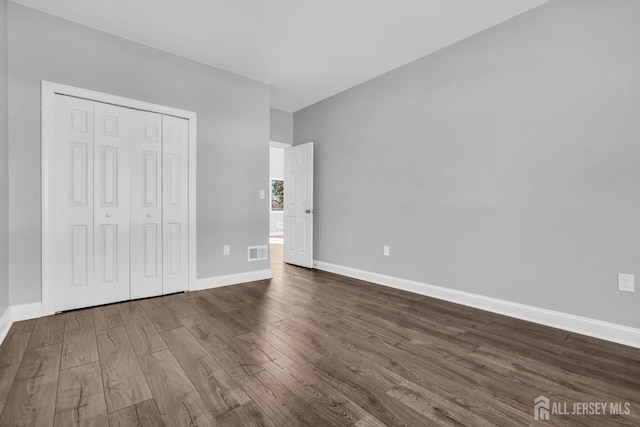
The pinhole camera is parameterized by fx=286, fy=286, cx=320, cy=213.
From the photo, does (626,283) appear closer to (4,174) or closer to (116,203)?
(116,203)

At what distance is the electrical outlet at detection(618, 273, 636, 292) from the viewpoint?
2213 millimetres

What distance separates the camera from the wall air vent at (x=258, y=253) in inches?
162

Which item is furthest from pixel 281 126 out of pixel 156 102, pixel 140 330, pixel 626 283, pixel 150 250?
pixel 626 283

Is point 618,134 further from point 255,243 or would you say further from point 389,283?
point 255,243

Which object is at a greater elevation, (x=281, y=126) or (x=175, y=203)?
(x=281, y=126)

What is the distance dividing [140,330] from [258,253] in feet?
6.26

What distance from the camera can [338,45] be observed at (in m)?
3.26

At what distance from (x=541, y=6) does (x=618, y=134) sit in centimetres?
134

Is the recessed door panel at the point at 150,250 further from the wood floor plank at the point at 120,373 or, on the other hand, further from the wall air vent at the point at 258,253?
the wall air vent at the point at 258,253

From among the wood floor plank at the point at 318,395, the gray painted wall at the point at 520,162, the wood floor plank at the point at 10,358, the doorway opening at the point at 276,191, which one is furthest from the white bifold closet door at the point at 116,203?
the doorway opening at the point at 276,191

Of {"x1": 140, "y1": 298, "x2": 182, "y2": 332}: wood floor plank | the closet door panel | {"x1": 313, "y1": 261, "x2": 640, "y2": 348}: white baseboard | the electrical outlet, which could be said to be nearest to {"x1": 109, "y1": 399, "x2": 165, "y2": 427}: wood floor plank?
{"x1": 140, "y1": 298, "x2": 182, "y2": 332}: wood floor plank

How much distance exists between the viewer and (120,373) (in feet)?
5.83

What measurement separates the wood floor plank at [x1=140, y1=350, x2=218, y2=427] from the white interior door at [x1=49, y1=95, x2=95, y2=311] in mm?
1537

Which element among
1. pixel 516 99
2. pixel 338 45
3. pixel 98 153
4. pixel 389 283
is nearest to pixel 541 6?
pixel 516 99
